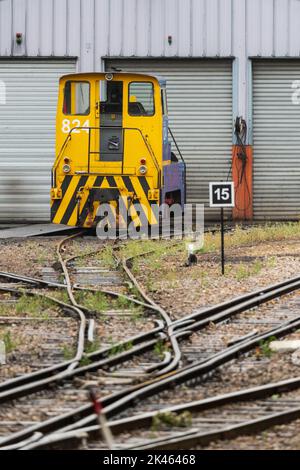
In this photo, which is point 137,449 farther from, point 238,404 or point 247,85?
point 247,85

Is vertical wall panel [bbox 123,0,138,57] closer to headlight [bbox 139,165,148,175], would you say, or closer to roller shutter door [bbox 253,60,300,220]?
roller shutter door [bbox 253,60,300,220]

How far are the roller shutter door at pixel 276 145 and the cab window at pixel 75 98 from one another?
6.02 meters

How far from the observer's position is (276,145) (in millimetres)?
25203

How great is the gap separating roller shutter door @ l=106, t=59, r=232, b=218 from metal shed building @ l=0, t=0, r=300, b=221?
22mm

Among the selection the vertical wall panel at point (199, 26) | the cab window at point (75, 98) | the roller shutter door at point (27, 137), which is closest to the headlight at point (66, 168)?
the cab window at point (75, 98)

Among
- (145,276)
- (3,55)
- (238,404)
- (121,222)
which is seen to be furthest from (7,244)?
(238,404)

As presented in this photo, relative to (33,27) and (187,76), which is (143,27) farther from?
(33,27)

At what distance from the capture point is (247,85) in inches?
965

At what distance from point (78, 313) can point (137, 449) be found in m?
4.84

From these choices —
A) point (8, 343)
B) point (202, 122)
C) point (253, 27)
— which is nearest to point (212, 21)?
point (253, 27)

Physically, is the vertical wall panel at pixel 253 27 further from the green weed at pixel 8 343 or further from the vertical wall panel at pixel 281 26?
the green weed at pixel 8 343

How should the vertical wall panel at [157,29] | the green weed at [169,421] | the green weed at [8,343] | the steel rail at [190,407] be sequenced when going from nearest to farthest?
the steel rail at [190,407], the green weed at [169,421], the green weed at [8,343], the vertical wall panel at [157,29]

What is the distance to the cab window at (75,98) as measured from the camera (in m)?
19.9

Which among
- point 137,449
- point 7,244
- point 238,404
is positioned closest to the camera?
point 137,449
